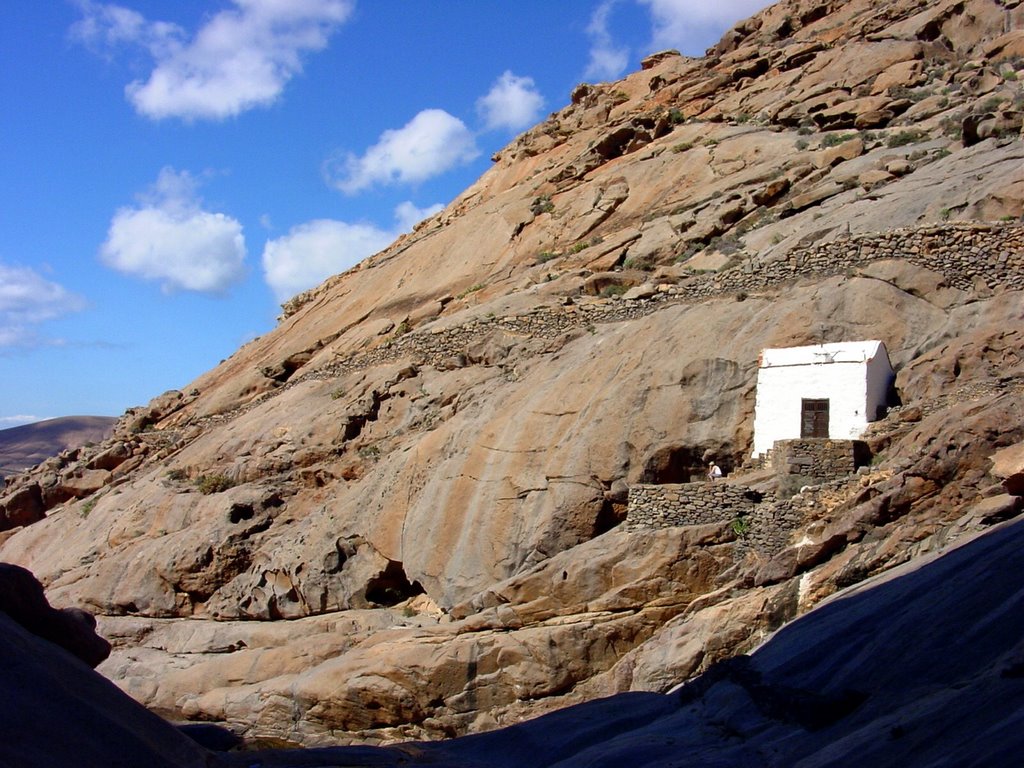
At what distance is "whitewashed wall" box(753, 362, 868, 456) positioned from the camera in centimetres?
1752

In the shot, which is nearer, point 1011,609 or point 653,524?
point 1011,609

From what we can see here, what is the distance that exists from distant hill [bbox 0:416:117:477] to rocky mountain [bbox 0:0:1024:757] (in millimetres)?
79470

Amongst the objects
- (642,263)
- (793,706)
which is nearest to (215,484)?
(642,263)

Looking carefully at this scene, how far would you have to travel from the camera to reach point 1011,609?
8234mm

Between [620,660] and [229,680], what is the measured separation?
821 cm

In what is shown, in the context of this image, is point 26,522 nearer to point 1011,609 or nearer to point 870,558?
point 870,558

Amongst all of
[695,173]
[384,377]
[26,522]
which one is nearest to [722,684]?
[384,377]

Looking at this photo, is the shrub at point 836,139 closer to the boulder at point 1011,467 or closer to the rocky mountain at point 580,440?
the rocky mountain at point 580,440

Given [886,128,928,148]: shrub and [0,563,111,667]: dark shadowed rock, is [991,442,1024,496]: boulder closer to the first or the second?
[0,563,111,667]: dark shadowed rock

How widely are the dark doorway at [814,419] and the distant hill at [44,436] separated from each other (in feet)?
327

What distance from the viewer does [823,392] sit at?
17812 mm

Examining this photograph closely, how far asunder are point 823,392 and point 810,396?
0.24m

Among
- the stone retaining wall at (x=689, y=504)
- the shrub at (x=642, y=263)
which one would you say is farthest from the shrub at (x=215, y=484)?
the stone retaining wall at (x=689, y=504)

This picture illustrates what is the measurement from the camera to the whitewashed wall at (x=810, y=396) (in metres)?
17.5
